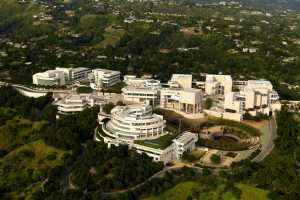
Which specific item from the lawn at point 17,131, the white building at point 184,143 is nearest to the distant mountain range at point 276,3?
the lawn at point 17,131

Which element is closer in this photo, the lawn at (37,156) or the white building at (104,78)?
the lawn at (37,156)

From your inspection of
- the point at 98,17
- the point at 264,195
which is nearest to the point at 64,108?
the point at 264,195

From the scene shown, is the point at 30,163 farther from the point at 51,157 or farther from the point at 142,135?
the point at 142,135

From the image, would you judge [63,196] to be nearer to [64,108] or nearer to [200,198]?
[200,198]

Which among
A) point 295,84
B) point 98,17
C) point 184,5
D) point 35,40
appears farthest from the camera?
point 184,5

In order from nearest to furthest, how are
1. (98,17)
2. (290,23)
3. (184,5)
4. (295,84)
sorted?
(295,84), (98,17), (290,23), (184,5)

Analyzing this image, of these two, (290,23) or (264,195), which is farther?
(290,23)

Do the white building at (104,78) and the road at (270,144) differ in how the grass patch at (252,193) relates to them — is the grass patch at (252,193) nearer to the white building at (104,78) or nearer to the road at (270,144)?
the road at (270,144)
